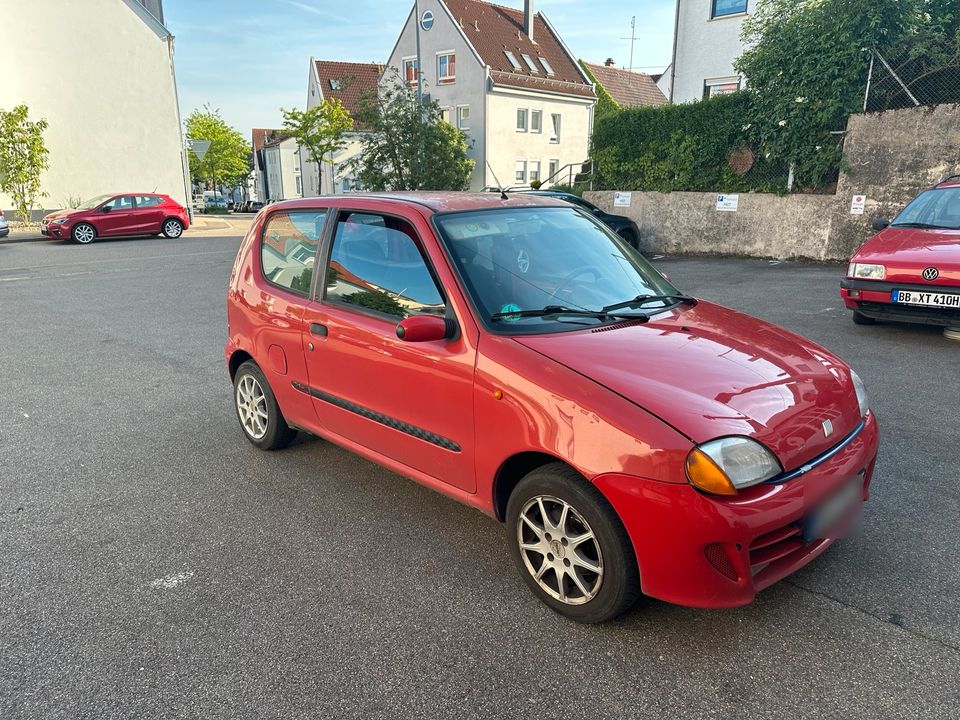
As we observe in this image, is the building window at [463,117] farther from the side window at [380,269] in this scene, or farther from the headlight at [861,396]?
the headlight at [861,396]

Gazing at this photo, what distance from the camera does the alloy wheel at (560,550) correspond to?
272 centimetres

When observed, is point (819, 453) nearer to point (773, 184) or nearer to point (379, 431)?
point (379, 431)

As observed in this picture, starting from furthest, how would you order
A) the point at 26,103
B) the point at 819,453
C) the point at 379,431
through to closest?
the point at 26,103
the point at 379,431
the point at 819,453

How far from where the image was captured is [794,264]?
1408 cm

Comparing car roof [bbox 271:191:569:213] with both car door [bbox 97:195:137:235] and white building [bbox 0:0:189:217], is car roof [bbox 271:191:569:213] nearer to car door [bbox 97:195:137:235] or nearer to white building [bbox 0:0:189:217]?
car door [bbox 97:195:137:235]

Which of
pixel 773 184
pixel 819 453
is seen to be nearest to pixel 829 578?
pixel 819 453

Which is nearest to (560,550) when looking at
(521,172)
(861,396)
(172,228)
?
(861,396)

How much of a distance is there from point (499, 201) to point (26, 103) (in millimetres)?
31024

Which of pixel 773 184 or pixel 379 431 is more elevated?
pixel 773 184

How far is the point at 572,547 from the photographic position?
2.75 metres

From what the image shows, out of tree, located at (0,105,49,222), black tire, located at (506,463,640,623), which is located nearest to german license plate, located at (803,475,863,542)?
black tire, located at (506,463,640,623)

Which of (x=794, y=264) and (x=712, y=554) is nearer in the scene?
(x=712, y=554)

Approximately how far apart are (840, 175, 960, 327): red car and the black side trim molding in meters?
5.83

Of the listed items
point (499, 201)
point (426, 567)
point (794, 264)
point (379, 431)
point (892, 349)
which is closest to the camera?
point (426, 567)
